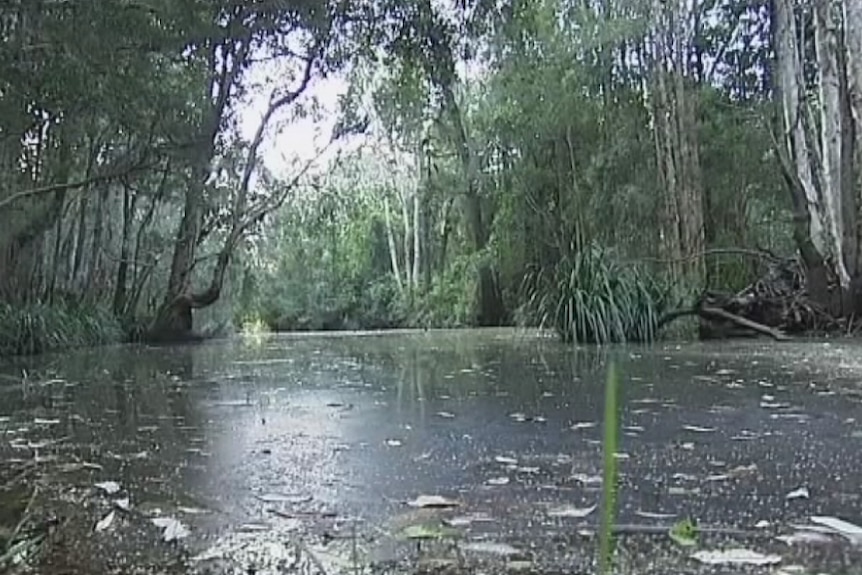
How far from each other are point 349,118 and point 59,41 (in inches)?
385

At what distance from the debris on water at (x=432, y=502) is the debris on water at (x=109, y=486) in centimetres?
80

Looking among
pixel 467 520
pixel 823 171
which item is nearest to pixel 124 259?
pixel 823 171

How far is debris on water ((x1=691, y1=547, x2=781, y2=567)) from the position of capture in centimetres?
153

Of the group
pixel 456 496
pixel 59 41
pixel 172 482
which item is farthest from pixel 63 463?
pixel 59 41

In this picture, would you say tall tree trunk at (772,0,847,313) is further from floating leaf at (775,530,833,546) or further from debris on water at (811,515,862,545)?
floating leaf at (775,530,833,546)

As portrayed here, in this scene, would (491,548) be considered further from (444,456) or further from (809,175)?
(809,175)

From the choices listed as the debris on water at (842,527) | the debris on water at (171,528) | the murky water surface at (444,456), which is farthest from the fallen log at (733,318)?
the debris on water at (171,528)

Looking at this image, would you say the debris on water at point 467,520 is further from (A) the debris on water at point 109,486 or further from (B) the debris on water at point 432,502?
(A) the debris on water at point 109,486

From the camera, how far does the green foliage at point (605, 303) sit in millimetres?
8742

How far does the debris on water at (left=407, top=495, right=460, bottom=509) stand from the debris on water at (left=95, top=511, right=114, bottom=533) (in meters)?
0.66

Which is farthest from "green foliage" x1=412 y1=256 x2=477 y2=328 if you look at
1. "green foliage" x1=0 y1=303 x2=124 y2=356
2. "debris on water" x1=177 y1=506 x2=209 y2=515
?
"debris on water" x1=177 y1=506 x2=209 y2=515

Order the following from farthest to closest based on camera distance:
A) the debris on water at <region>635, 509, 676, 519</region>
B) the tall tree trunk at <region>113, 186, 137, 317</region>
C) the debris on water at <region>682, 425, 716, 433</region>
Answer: the tall tree trunk at <region>113, 186, 137, 317</region>, the debris on water at <region>682, 425, 716, 433</region>, the debris on water at <region>635, 509, 676, 519</region>

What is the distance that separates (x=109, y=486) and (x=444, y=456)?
94cm

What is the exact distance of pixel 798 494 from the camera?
2027 mm
